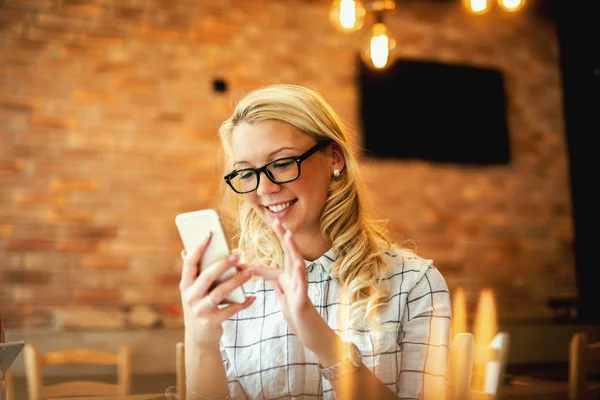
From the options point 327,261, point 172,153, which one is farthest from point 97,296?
point 327,261

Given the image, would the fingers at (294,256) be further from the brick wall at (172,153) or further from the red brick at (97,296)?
the red brick at (97,296)

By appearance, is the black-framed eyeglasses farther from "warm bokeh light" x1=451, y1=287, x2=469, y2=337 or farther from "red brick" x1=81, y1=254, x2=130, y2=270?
"warm bokeh light" x1=451, y1=287, x2=469, y2=337

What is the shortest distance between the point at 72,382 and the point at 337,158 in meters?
1.28

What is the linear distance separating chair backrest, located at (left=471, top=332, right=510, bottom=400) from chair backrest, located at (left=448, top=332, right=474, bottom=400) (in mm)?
378

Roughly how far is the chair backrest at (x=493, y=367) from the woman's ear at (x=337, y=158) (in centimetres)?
86

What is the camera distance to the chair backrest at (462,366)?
1455mm

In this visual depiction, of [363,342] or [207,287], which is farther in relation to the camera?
[363,342]

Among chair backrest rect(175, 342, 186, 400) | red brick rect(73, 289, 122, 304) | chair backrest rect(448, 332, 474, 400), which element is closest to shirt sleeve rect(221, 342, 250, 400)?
chair backrest rect(175, 342, 186, 400)

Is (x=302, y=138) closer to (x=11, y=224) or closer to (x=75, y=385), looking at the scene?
(x=75, y=385)

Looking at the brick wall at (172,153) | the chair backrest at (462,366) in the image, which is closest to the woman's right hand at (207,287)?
the chair backrest at (462,366)

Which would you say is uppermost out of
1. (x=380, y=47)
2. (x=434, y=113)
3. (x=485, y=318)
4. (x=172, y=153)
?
(x=434, y=113)

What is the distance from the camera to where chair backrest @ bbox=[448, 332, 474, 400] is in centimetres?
146

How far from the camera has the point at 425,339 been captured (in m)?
1.42

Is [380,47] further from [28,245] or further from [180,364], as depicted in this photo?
[28,245]
